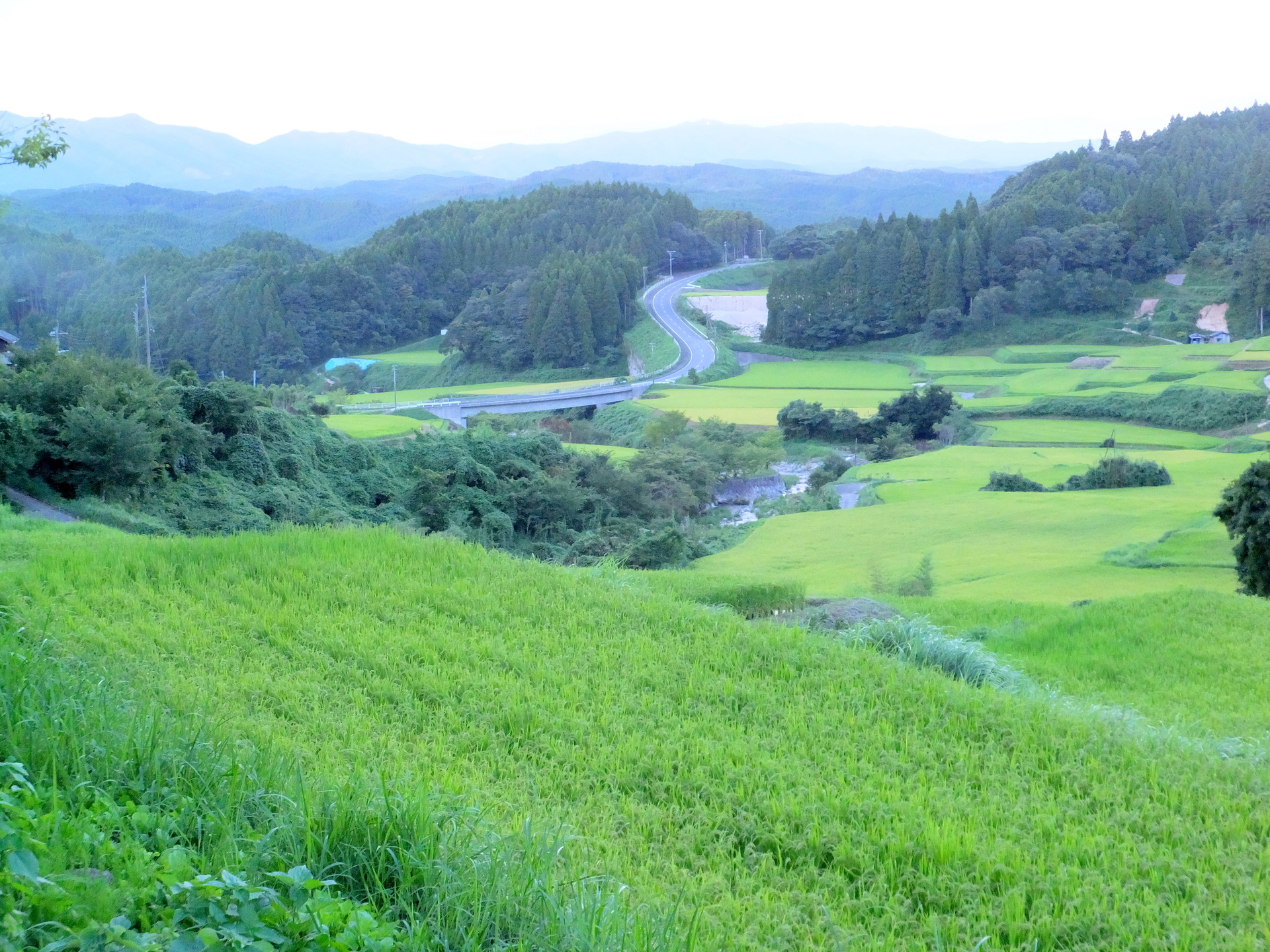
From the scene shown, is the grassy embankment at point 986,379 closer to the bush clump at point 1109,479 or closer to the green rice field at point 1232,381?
the green rice field at point 1232,381

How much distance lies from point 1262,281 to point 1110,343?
9.06 m

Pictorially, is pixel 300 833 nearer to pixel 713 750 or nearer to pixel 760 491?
pixel 713 750

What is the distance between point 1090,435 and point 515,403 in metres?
27.3

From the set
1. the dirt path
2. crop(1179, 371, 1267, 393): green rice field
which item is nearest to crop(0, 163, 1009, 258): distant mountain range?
crop(1179, 371, 1267, 393): green rice field

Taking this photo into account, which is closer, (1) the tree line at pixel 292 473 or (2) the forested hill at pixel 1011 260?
(1) the tree line at pixel 292 473

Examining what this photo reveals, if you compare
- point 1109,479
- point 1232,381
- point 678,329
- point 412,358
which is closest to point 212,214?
point 412,358

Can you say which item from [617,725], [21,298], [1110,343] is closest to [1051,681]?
[617,725]

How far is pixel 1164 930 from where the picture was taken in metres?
3.35

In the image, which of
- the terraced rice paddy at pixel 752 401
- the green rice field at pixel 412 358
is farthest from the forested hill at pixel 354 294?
the terraced rice paddy at pixel 752 401

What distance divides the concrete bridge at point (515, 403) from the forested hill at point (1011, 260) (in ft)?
63.0

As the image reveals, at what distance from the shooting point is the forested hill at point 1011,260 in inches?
2736

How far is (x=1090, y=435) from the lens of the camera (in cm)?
4412

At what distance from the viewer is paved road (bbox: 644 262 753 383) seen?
67.6 m

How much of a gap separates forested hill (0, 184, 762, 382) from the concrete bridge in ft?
52.0
